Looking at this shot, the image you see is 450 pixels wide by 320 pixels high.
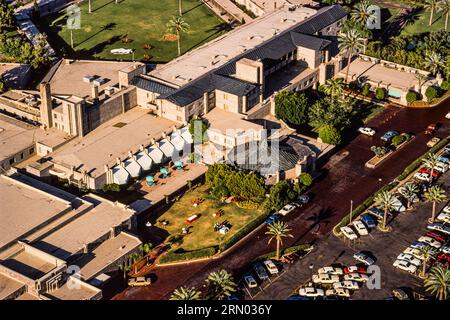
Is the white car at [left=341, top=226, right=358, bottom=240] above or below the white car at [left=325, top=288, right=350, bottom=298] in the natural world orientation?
above

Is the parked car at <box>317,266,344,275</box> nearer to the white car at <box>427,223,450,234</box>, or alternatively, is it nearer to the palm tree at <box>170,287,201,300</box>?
the palm tree at <box>170,287,201,300</box>

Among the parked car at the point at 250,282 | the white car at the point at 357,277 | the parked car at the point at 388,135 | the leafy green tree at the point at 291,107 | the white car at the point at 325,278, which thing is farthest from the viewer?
the leafy green tree at the point at 291,107

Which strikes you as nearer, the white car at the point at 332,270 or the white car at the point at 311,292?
the white car at the point at 311,292

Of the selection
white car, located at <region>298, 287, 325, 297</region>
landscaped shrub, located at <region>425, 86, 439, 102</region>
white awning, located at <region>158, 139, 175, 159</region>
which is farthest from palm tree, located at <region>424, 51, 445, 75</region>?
white car, located at <region>298, 287, 325, 297</region>

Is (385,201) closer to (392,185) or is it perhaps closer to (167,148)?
(392,185)

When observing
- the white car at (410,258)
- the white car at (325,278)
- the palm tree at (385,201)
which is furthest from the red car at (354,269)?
the palm tree at (385,201)

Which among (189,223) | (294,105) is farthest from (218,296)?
(294,105)

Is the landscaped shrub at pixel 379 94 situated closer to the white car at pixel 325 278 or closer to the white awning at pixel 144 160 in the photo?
the white awning at pixel 144 160
